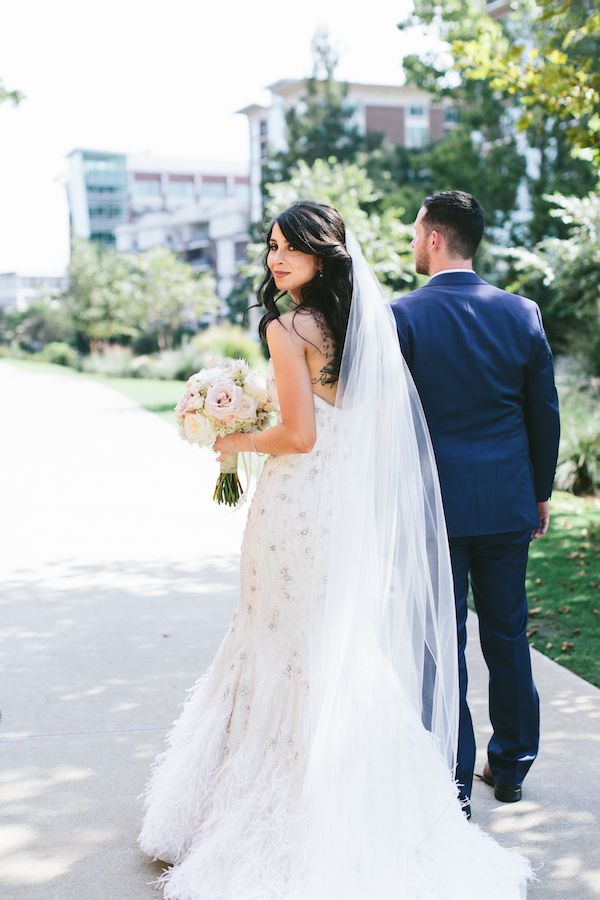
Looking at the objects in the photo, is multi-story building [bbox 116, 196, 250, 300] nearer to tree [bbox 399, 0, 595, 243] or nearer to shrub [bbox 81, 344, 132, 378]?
shrub [bbox 81, 344, 132, 378]

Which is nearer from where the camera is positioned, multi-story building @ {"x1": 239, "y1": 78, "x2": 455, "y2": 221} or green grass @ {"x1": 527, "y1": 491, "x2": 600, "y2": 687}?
green grass @ {"x1": 527, "y1": 491, "x2": 600, "y2": 687}

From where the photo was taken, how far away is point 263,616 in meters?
3.50

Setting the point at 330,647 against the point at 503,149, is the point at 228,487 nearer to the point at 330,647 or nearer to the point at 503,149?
the point at 330,647

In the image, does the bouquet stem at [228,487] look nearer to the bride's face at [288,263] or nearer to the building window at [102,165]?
the bride's face at [288,263]

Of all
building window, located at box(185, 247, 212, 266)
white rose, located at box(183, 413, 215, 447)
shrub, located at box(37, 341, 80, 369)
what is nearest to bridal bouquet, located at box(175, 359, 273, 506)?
white rose, located at box(183, 413, 215, 447)

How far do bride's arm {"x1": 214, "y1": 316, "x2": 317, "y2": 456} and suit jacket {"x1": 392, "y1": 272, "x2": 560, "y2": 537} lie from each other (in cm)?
51

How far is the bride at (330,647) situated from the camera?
3166mm

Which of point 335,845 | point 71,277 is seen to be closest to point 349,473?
point 335,845

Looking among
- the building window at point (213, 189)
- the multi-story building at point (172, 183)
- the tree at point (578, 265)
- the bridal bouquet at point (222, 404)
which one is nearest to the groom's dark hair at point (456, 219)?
the bridal bouquet at point (222, 404)

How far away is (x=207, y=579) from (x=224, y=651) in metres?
4.35

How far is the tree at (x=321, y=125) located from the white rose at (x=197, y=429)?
169 ft

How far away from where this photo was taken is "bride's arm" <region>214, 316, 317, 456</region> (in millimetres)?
3328

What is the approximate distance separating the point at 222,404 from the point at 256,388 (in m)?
0.16

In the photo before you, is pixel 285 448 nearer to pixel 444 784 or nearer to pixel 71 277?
pixel 444 784
